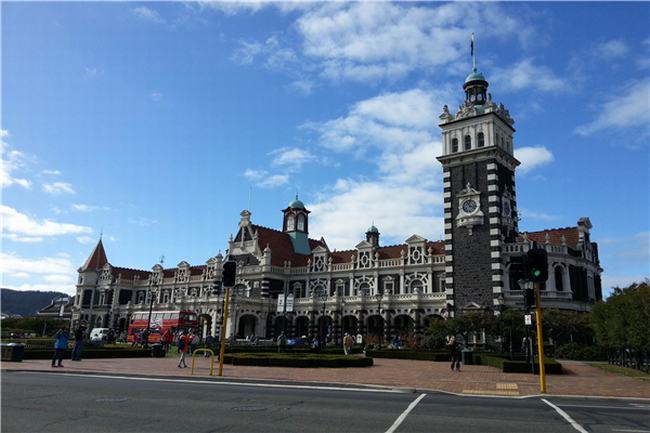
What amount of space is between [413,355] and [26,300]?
193135 millimetres

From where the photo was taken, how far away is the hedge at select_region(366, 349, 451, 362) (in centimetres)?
3653

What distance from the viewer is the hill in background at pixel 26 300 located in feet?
592

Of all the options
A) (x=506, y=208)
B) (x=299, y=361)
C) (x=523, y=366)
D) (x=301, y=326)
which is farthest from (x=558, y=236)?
(x=299, y=361)

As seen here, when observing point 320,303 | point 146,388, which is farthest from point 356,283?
point 146,388

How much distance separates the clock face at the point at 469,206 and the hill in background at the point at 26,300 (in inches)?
6683

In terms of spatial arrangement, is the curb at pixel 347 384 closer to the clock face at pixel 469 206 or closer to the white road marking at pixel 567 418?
the white road marking at pixel 567 418

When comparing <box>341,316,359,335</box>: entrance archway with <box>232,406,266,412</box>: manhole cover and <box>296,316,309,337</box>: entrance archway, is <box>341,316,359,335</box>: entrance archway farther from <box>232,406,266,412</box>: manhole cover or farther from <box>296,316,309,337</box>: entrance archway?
<box>232,406,266,412</box>: manhole cover

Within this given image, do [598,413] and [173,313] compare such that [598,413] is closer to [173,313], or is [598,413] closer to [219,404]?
[219,404]

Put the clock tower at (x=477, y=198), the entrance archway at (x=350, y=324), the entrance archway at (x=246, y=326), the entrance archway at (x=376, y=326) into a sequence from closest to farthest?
the clock tower at (x=477, y=198) < the entrance archway at (x=376, y=326) < the entrance archway at (x=350, y=324) < the entrance archway at (x=246, y=326)

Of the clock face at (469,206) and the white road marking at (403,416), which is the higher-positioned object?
the clock face at (469,206)

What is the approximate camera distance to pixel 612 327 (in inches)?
1155

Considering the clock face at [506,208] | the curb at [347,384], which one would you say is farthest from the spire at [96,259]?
the curb at [347,384]

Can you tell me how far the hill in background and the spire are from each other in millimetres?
99327

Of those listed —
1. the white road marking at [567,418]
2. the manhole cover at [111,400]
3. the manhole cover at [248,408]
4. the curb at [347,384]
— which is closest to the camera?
the white road marking at [567,418]
